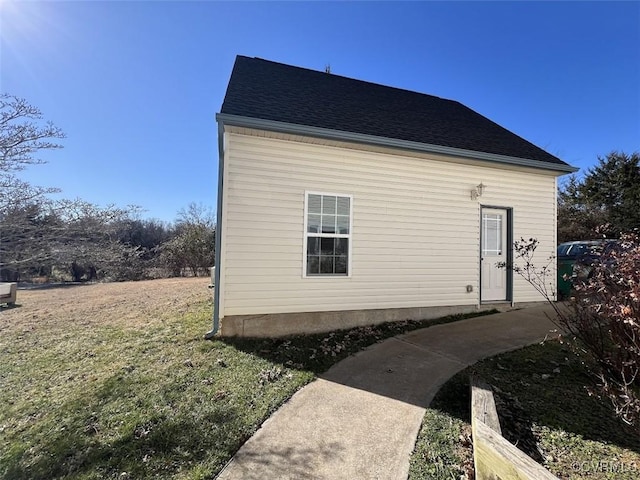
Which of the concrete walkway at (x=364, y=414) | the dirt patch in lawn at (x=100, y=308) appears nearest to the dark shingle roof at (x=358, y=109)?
the concrete walkway at (x=364, y=414)

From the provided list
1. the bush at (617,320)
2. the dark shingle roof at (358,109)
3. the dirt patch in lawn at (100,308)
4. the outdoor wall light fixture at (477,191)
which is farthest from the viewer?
the dirt patch in lawn at (100,308)

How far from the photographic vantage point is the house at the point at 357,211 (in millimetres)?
5512

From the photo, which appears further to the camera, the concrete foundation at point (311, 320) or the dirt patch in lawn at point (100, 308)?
the dirt patch in lawn at point (100, 308)

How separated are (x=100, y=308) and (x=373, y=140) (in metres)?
8.28

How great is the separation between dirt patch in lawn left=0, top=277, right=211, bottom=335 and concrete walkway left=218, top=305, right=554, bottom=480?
15.7ft

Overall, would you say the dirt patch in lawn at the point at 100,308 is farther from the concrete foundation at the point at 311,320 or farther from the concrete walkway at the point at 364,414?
the concrete walkway at the point at 364,414

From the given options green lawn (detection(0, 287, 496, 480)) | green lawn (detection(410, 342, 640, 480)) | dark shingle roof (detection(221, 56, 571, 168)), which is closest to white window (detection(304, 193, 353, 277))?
green lawn (detection(0, 287, 496, 480))

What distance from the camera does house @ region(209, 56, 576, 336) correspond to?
5512 mm

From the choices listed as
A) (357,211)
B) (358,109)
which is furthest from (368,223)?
(358,109)

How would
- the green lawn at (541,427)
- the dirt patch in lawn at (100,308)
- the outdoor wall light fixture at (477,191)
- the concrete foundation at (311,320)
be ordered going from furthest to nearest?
the dirt patch in lawn at (100,308) < the outdoor wall light fixture at (477,191) < the concrete foundation at (311,320) < the green lawn at (541,427)

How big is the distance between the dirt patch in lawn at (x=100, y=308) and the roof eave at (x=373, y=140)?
14.9 ft

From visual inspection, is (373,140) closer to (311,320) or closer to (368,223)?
(368,223)

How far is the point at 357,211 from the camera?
6.20 meters

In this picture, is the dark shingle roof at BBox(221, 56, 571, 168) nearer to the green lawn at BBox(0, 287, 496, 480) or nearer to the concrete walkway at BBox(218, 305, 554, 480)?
the green lawn at BBox(0, 287, 496, 480)
